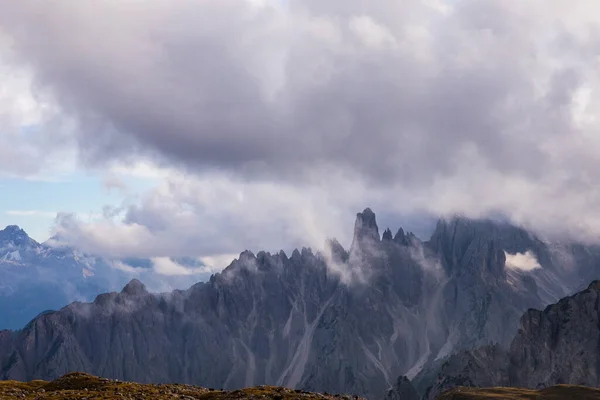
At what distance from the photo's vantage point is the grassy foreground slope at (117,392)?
137m

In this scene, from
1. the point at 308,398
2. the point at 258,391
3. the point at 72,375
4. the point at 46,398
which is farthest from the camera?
the point at 72,375

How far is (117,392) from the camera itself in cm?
14588

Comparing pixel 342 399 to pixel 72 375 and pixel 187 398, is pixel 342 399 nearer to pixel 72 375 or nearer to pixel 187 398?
pixel 187 398

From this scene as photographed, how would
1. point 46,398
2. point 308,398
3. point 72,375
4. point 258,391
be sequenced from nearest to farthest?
point 46,398
point 308,398
point 258,391
point 72,375

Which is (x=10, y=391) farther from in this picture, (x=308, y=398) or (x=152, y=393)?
(x=308, y=398)

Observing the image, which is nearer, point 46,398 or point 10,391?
point 46,398

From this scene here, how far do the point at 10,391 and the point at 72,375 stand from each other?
32364 millimetres

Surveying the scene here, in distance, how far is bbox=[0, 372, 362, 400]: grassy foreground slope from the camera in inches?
5379

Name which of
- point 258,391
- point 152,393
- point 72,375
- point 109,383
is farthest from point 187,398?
point 72,375

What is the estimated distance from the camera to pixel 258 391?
154 meters

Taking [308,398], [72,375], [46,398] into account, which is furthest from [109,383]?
[308,398]

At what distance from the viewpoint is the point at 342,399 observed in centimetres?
14988

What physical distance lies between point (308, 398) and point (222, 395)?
17.8 m

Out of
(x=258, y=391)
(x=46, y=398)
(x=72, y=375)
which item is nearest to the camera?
(x=46, y=398)
